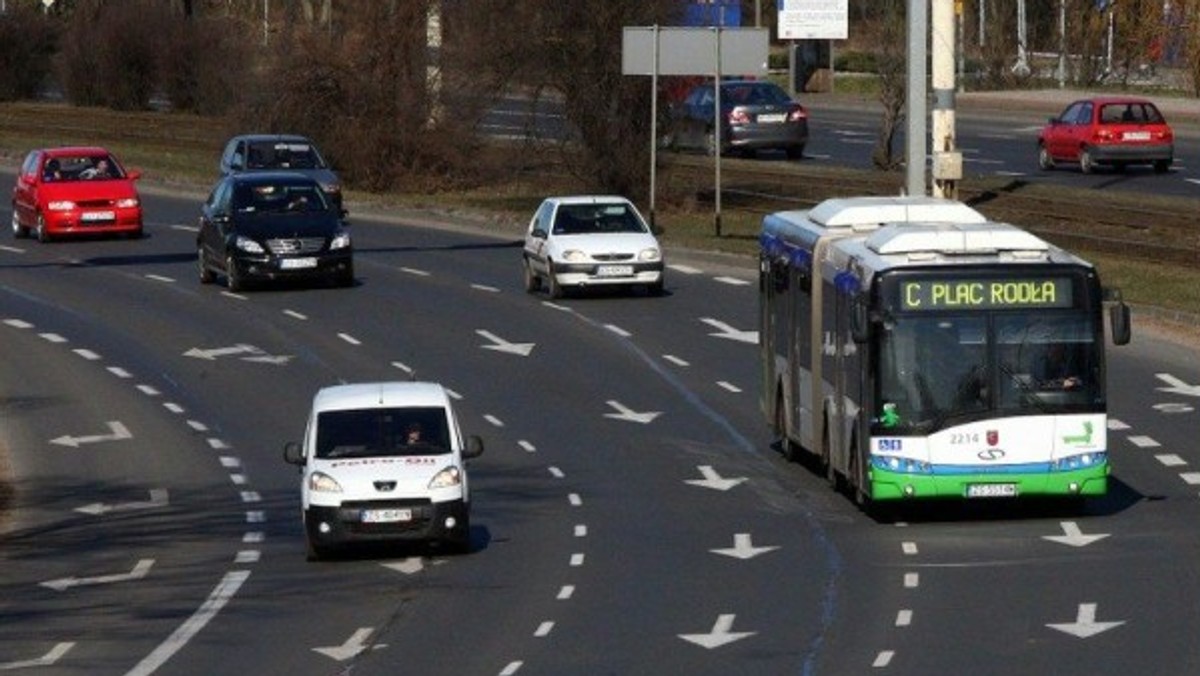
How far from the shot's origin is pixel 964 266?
24969 mm

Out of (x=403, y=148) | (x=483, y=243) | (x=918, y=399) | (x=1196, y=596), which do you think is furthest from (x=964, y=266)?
(x=403, y=148)

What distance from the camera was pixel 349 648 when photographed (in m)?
19.6

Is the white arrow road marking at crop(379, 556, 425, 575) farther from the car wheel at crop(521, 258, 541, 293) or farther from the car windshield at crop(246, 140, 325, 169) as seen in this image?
the car windshield at crop(246, 140, 325, 169)

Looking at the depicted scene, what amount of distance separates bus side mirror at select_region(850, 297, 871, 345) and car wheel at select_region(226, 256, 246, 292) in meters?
19.0

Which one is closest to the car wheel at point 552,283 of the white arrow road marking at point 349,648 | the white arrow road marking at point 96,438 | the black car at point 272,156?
the white arrow road marking at point 96,438

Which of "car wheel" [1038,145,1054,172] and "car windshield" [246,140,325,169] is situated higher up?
"car windshield" [246,140,325,169]

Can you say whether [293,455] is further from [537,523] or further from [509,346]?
[509,346]

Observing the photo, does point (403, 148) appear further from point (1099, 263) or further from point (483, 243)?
point (1099, 263)

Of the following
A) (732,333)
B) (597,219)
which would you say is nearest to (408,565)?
(732,333)

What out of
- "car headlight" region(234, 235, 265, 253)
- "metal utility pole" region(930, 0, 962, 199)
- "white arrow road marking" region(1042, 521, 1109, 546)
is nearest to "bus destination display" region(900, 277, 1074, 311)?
"white arrow road marking" region(1042, 521, 1109, 546)

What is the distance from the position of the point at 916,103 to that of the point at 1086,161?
24.3 metres

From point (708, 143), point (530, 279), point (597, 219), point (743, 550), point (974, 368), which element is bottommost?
point (743, 550)

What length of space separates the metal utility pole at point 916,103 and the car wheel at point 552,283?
591 centimetres

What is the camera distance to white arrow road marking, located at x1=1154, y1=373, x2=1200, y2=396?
3231 cm
